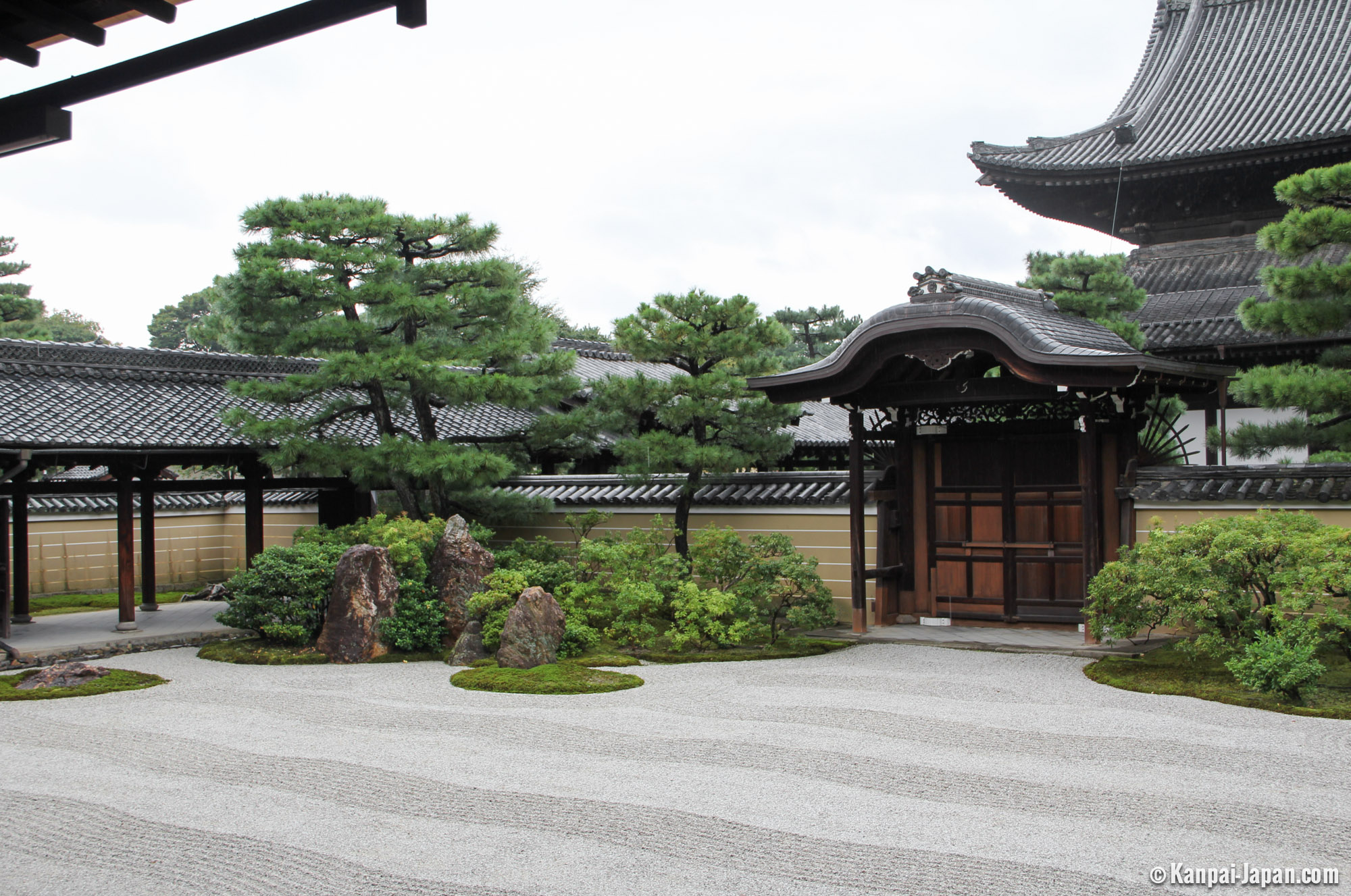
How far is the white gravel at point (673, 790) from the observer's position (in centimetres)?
480

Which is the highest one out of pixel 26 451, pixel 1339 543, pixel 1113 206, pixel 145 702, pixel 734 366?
pixel 1113 206

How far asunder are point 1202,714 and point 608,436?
11.5 m

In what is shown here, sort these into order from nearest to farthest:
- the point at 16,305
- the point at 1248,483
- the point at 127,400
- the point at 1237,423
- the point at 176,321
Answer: the point at 1248,483 → the point at 127,400 → the point at 1237,423 → the point at 16,305 → the point at 176,321

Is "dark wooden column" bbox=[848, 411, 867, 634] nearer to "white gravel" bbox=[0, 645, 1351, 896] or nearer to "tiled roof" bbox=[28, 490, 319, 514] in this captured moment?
"white gravel" bbox=[0, 645, 1351, 896]

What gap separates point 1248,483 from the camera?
34.3 ft

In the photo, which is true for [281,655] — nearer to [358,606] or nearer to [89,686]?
[358,606]

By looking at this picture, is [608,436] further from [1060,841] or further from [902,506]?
[1060,841]

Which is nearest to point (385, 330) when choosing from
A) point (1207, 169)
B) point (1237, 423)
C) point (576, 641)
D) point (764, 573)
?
point (576, 641)

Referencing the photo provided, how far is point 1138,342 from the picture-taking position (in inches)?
516

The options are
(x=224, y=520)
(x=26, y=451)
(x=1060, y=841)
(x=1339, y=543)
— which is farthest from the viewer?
(x=224, y=520)

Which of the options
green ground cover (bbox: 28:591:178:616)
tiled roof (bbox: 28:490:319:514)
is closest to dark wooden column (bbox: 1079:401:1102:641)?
tiled roof (bbox: 28:490:319:514)

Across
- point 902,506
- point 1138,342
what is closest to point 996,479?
point 902,506

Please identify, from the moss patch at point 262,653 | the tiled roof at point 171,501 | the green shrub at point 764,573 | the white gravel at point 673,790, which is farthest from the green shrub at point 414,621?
the tiled roof at point 171,501

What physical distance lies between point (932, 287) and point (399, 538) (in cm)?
635
